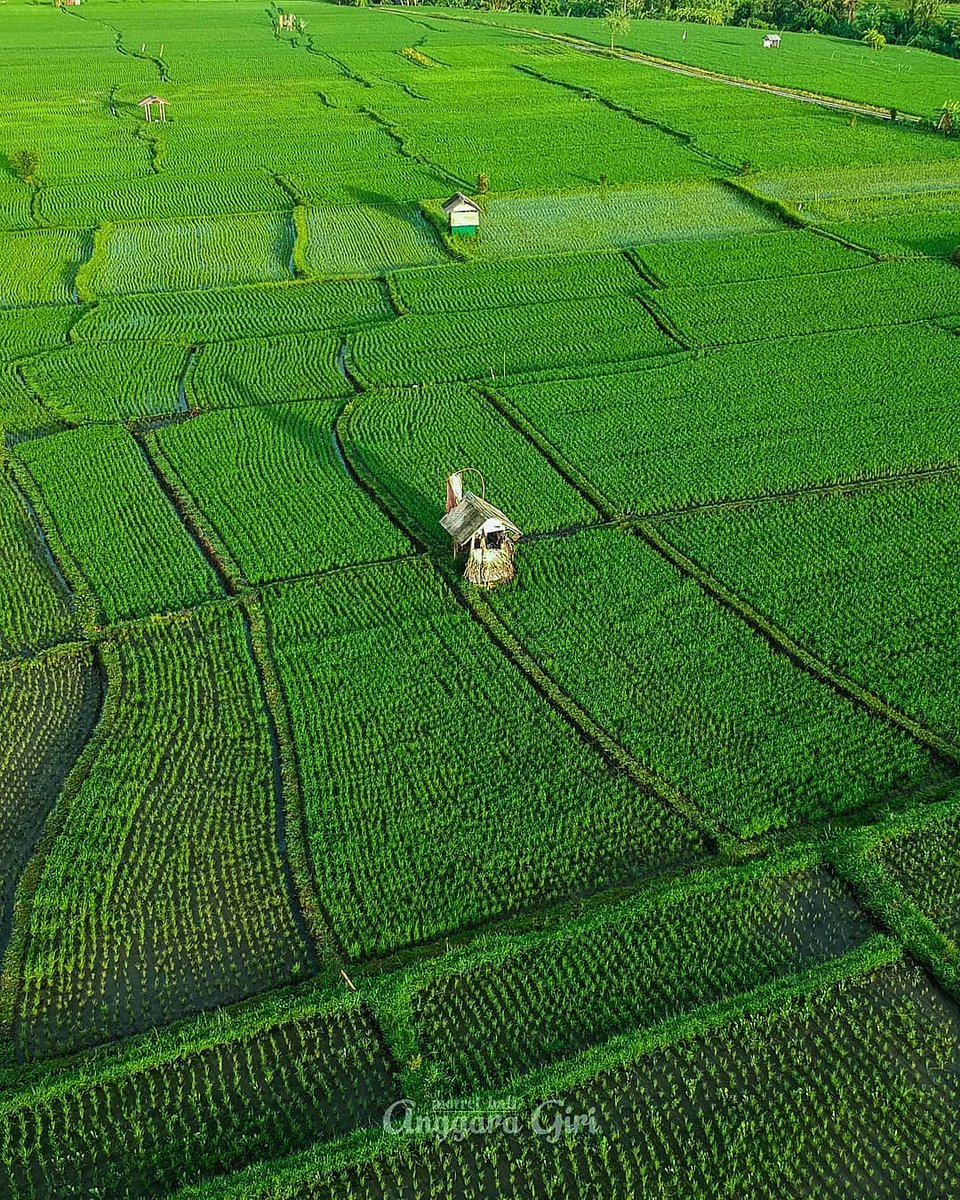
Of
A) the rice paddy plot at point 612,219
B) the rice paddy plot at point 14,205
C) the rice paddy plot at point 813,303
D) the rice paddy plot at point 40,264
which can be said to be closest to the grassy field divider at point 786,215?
the rice paddy plot at point 612,219

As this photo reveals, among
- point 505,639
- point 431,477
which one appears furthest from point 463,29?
point 505,639

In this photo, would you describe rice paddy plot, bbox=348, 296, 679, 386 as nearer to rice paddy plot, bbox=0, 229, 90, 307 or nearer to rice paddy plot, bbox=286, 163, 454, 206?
rice paddy plot, bbox=0, 229, 90, 307

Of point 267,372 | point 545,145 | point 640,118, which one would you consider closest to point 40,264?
point 267,372

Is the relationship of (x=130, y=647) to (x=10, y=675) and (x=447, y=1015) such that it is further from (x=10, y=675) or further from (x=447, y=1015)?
(x=447, y=1015)

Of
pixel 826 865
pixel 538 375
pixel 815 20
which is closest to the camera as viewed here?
pixel 826 865

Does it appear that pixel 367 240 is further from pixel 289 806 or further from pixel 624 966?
pixel 624 966

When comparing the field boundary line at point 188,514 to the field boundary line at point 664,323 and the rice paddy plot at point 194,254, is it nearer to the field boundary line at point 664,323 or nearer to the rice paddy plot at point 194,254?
the rice paddy plot at point 194,254
